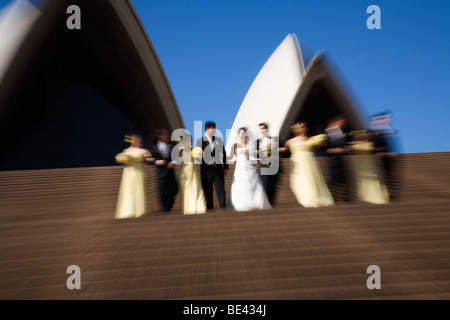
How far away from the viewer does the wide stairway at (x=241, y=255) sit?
5.68ft

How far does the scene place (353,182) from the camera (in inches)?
162

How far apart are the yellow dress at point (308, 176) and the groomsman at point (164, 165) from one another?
1579mm

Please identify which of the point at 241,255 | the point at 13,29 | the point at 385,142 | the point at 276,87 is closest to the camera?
the point at 241,255

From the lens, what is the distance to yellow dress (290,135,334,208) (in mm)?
3771

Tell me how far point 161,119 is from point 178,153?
9.05m

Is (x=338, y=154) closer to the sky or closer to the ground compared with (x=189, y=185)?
closer to the sky

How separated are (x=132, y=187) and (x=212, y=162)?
3.45 feet

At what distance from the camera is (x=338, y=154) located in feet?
12.9

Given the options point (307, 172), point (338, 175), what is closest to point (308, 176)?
point (307, 172)

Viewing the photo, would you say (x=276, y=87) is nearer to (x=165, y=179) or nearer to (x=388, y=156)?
(x=388, y=156)

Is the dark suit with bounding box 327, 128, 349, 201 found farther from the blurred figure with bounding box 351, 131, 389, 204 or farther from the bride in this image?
the bride

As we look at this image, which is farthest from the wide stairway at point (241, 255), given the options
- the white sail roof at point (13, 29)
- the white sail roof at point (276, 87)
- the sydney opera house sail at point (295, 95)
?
the white sail roof at point (276, 87)

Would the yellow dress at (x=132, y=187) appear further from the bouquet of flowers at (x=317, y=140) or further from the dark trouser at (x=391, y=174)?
the dark trouser at (x=391, y=174)

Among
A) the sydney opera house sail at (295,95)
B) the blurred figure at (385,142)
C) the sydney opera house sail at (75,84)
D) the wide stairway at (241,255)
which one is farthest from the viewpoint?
the sydney opera house sail at (295,95)
